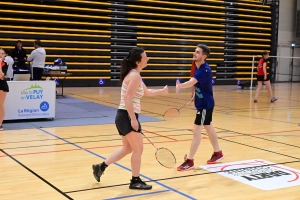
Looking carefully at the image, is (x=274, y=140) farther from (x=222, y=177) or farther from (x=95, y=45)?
(x=95, y=45)

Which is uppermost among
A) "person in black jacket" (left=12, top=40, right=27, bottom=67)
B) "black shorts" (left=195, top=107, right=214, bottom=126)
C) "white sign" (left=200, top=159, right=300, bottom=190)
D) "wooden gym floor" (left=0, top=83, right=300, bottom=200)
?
"person in black jacket" (left=12, top=40, right=27, bottom=67)

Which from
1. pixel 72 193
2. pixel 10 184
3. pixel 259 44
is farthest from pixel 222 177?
pixel 259 44

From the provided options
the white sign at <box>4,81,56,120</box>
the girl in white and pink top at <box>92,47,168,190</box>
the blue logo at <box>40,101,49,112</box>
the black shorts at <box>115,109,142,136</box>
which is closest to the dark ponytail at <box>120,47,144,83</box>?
the girl in white and pink top at <box>92,47,168,190</box>

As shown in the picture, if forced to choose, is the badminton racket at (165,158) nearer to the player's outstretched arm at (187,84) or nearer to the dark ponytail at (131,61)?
the player's outstretched arm at (187,84)

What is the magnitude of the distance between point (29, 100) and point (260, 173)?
523 centimetres

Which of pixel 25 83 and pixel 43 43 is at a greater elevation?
pixel 43 43

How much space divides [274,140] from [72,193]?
13.5 feet

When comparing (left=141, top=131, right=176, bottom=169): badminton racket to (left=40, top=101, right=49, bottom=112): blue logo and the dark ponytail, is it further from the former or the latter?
(left=40, top=101, right=49, bottom=112): blue logo

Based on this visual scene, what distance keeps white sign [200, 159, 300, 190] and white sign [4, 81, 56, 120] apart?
4480 millimetres

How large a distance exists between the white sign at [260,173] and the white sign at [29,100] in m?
4.48

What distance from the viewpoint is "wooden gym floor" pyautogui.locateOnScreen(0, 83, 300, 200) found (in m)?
4.16

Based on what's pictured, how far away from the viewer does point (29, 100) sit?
8.48 m

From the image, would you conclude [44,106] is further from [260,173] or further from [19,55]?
[19,55]

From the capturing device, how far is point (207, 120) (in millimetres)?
5070
